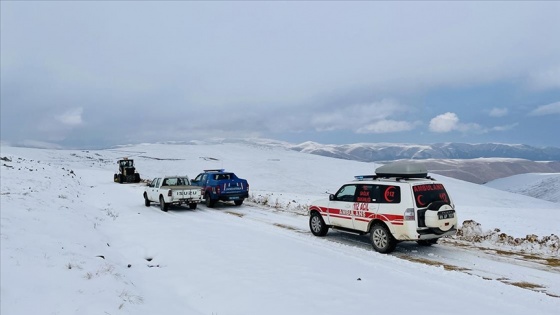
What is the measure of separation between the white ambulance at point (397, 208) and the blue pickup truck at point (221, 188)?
9.31 meters

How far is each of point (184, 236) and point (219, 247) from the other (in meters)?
1.96

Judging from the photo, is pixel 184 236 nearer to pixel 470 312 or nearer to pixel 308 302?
pixel 308 302

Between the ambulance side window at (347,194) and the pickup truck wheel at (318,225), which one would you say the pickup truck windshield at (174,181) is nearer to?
the pickup truck wheel at (318,225)

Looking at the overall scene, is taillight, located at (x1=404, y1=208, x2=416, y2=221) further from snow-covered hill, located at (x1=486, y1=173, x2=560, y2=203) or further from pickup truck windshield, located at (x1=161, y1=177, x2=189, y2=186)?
snow-covered hill, located at (x1=486, y1=173, x2=560, y2=203)

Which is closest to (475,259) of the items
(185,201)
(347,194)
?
(347,194)

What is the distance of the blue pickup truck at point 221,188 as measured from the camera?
19.8 meters

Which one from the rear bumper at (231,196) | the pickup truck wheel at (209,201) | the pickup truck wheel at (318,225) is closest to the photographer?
the pickup truck wheel at (318,225)

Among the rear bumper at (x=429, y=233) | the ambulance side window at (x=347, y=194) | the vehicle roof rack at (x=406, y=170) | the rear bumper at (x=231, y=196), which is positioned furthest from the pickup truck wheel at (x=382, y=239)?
the rear bumper at (x=231, y=196)

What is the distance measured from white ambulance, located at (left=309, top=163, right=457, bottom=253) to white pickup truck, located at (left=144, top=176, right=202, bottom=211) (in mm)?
9336

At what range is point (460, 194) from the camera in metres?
40.7

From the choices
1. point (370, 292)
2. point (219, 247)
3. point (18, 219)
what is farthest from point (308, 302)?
point (18, 219)

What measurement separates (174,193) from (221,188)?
101 inches

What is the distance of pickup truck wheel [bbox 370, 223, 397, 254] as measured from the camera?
Answer: 10109 millimetres

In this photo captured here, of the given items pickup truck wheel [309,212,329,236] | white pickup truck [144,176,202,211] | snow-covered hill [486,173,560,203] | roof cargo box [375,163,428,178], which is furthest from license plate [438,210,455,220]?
snow-covered hill [486,173,560,203]
